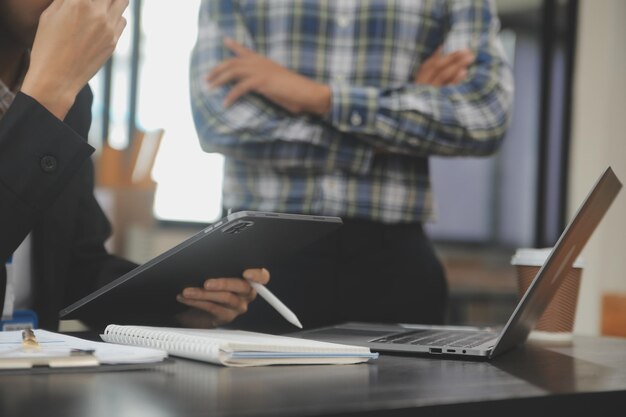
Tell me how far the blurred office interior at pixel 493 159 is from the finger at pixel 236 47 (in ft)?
3.42

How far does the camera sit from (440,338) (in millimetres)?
1021

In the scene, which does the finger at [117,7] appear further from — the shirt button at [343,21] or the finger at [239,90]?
the shirt button at [343,21]

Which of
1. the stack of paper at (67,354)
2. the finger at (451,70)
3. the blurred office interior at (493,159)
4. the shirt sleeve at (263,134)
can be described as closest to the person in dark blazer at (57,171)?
the stack of paper at (67,354)

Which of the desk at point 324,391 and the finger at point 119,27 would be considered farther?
the finger at point 119,27

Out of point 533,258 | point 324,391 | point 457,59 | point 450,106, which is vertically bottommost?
point 324,391

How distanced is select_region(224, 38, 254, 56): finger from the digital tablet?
2.55 ft

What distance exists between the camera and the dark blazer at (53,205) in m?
0.84

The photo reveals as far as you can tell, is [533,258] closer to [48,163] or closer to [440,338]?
[440,338]

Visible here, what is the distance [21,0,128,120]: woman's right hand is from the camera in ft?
3.09

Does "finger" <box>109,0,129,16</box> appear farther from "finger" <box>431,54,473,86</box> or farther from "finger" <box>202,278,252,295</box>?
"finger" <box>431,54,473,86</box>

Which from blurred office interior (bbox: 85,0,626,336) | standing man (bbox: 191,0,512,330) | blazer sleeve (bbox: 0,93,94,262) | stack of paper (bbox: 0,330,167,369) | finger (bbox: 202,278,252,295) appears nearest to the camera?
stack of paper (bbox: 0,330,167,369)

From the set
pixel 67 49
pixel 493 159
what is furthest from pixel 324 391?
pixel 493 159

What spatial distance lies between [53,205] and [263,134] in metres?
0.50

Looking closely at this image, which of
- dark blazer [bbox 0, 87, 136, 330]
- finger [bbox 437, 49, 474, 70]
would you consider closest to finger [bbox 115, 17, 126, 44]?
dark blazer [bbox 0, 87, 136, 330]
